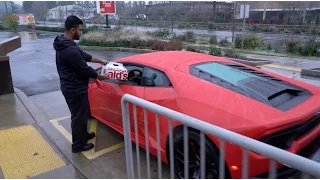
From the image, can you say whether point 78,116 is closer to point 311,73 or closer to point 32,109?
point 32,109

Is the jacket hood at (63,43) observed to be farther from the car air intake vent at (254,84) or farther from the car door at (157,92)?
the car air intake vent at (254,84)

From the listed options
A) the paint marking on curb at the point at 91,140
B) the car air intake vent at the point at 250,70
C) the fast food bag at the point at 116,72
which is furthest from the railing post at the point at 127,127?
the car air intake vent at the point at 250,70

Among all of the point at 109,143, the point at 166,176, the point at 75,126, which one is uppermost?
the point at 166,176

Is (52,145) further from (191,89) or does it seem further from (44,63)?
(44,63)

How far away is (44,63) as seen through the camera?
12758mm

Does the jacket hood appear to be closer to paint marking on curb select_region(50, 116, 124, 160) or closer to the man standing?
the man standing

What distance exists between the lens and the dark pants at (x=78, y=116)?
3951mm

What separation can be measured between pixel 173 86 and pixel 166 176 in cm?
161

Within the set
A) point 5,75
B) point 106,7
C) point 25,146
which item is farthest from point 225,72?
point 106,7

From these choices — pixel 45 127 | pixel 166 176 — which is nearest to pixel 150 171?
pixel 166 176

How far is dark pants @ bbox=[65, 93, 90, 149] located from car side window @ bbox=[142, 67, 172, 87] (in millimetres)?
855

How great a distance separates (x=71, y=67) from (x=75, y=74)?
0.11m

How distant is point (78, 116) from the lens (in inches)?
157

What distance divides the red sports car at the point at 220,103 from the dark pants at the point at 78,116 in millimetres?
481
